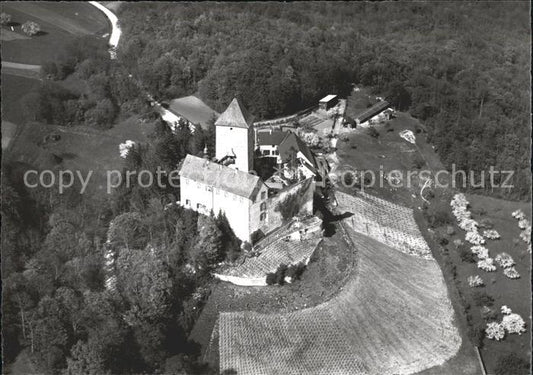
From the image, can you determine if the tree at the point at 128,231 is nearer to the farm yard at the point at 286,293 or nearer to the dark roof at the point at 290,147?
the farm yard at the point at 286,293

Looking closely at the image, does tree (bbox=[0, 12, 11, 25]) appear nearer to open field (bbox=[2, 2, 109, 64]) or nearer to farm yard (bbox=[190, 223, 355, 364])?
open field (bbox=[2, 2, 109, 64])

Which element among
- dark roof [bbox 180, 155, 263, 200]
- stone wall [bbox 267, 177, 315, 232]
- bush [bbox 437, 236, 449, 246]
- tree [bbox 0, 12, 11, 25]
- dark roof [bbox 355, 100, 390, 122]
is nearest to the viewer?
dark roof [bbox 180, 155, 263, 200]

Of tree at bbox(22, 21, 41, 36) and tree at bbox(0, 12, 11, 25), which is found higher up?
tree at bbox(0, 12, 11, 25)

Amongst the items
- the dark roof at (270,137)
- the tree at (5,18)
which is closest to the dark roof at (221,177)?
the dark roof at (270,137)

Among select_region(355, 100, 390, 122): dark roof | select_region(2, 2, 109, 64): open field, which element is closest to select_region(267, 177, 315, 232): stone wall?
select_region(355, 100, 390, 122): dark roof

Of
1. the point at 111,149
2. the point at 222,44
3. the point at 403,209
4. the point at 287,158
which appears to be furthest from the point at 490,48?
the point at 111,149

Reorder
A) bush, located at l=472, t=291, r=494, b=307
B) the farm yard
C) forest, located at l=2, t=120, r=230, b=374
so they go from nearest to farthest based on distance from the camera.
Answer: forest, located at l=2, t=120, r=230, b=374 → the farm yard → bush, located at l=472, t=291, r=494, b=307

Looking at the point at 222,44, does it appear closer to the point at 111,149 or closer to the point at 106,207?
the point at 111,149

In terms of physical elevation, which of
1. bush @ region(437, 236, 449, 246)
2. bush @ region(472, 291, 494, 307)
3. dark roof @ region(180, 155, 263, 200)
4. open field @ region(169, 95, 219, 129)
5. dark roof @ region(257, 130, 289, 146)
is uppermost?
dark roof @ region(180, 155, 263, 200)
